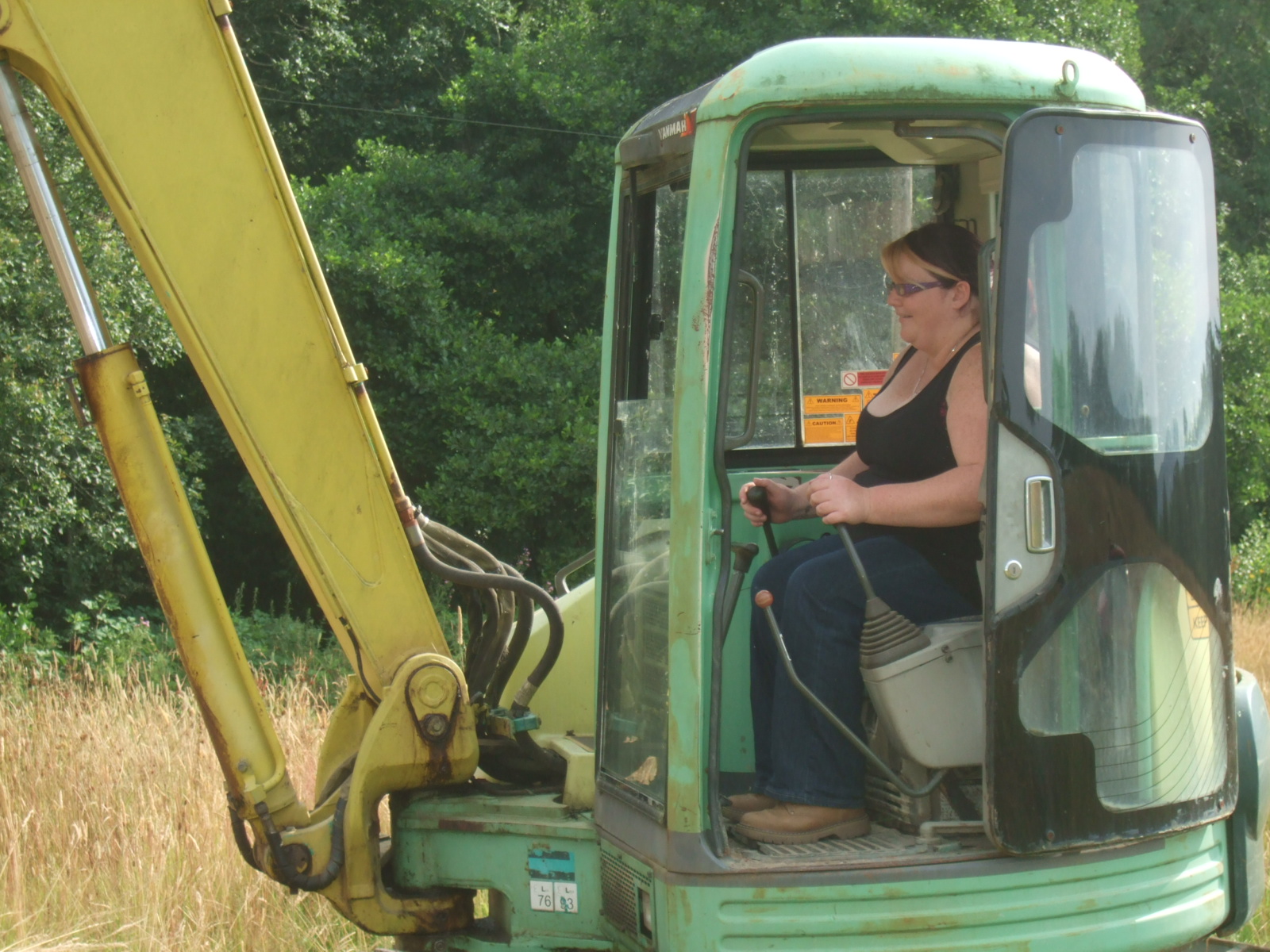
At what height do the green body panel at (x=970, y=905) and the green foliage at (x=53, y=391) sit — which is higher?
the green foliage at (x=53, y=391)

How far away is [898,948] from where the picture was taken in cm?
279

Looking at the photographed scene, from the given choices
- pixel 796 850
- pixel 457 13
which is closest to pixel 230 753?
pixel 796 850

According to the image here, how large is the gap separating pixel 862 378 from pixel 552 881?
1.67 meters

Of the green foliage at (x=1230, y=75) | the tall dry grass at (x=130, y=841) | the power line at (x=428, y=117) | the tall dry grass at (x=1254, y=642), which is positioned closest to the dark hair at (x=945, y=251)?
the tall dry grass at (x=130, y=841)

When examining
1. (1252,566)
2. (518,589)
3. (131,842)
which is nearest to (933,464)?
(518,589)

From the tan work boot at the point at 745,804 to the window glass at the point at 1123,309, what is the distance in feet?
3.49

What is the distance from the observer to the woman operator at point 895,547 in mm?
2979

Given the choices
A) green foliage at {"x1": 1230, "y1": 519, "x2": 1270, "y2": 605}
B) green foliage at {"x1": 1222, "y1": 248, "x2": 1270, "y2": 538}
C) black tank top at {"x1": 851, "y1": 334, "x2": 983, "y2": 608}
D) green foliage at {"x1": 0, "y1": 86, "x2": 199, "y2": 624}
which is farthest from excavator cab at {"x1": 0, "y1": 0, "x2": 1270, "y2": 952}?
green foliage at {"x1": 1222, "y1": 248, "x2": 1270, "y2": 538}

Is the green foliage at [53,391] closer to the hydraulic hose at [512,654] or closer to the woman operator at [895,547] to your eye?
the hydraulic hose at [512,654]

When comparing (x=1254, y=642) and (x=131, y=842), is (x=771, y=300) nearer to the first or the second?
(x=131, y=842)

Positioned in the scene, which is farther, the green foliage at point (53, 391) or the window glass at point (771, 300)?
the green foliage at point (53, 391)

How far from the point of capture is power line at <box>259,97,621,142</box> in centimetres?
1193

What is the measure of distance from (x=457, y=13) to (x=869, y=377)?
11569 millimetres

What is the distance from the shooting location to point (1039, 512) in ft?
9.01
